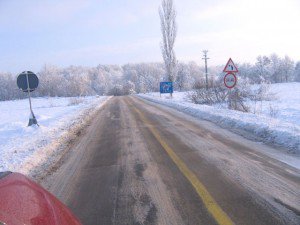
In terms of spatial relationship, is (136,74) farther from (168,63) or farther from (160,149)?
(160,149)

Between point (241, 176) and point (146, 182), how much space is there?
64.3 inches

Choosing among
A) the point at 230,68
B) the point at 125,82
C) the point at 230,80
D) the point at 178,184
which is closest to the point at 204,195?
the point at 178,184

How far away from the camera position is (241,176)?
19.0 ft

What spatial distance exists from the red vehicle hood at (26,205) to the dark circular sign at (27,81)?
12.9 metres

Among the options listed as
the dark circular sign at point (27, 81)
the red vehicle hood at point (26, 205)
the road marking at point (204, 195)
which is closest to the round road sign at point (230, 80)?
the road marking at point (204, 195)

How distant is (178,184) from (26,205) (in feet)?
12.1

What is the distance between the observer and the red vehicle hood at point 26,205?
1.89m

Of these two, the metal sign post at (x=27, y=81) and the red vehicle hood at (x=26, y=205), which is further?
the metal sign post at (x=27, y=81)

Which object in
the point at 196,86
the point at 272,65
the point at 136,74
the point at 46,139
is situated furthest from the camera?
the point at 136,74

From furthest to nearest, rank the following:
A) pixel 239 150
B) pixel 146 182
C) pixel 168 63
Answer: pixel 168 63 < pixel 239 150 < pixel 146 182

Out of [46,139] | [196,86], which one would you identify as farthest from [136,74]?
[46,139]

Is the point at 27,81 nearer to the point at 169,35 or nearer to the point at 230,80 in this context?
the point at 230,80

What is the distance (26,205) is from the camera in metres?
2.09

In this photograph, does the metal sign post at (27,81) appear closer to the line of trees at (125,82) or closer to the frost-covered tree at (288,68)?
the line of trees at (125,82)
